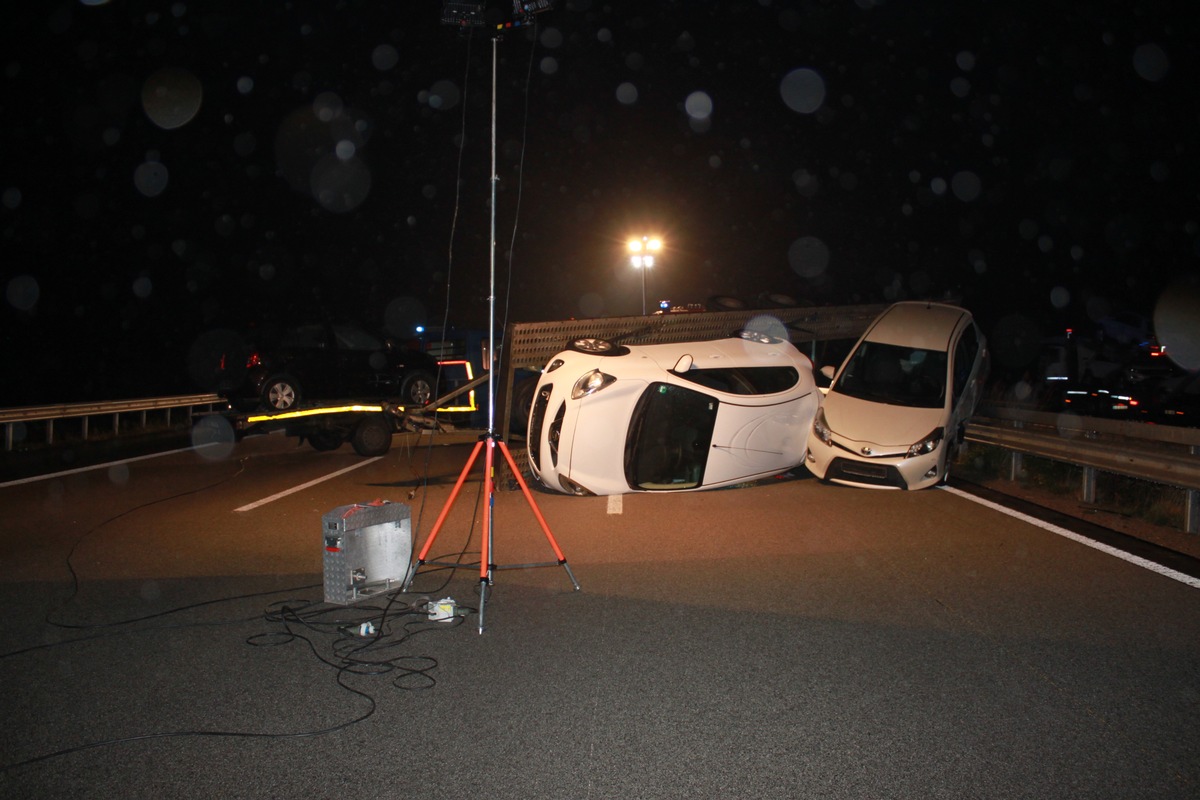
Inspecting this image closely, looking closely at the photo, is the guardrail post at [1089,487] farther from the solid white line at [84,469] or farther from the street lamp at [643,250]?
the street lamp at [643,250]

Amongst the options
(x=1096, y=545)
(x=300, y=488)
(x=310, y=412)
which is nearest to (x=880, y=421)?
(x=1096, y=545)

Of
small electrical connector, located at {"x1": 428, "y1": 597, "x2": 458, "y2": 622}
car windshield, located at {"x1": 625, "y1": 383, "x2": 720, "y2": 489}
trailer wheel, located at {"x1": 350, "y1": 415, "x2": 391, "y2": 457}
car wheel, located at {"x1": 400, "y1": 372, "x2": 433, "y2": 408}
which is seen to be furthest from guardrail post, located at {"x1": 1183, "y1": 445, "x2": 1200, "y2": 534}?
car wheel, located at {"x1": 400, "y1": 372, "x2": 433, "y2": 408}

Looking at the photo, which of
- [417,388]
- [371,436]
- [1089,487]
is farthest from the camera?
[417,388]

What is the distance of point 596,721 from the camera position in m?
4.36

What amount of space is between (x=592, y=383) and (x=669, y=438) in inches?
44.1

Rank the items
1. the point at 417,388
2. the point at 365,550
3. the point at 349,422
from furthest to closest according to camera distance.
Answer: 1. the point at 417,388
2. the point at 349,422
3. the point at 365,550

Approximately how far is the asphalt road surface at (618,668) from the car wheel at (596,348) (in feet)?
7.21

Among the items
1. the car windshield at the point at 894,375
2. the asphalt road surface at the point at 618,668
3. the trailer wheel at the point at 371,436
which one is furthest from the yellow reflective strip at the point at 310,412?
the car windshield at the point at 894,375

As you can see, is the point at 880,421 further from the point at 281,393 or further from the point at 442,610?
the point at 281,393

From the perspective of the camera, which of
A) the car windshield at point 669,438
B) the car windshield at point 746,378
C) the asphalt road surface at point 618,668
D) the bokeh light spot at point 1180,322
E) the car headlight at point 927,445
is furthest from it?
the bokeh light spot at point 1180,322

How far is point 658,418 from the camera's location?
1035cm

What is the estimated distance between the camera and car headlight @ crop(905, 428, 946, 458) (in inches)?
439

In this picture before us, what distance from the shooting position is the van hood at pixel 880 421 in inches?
444

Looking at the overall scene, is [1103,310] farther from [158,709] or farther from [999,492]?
[158,709]
